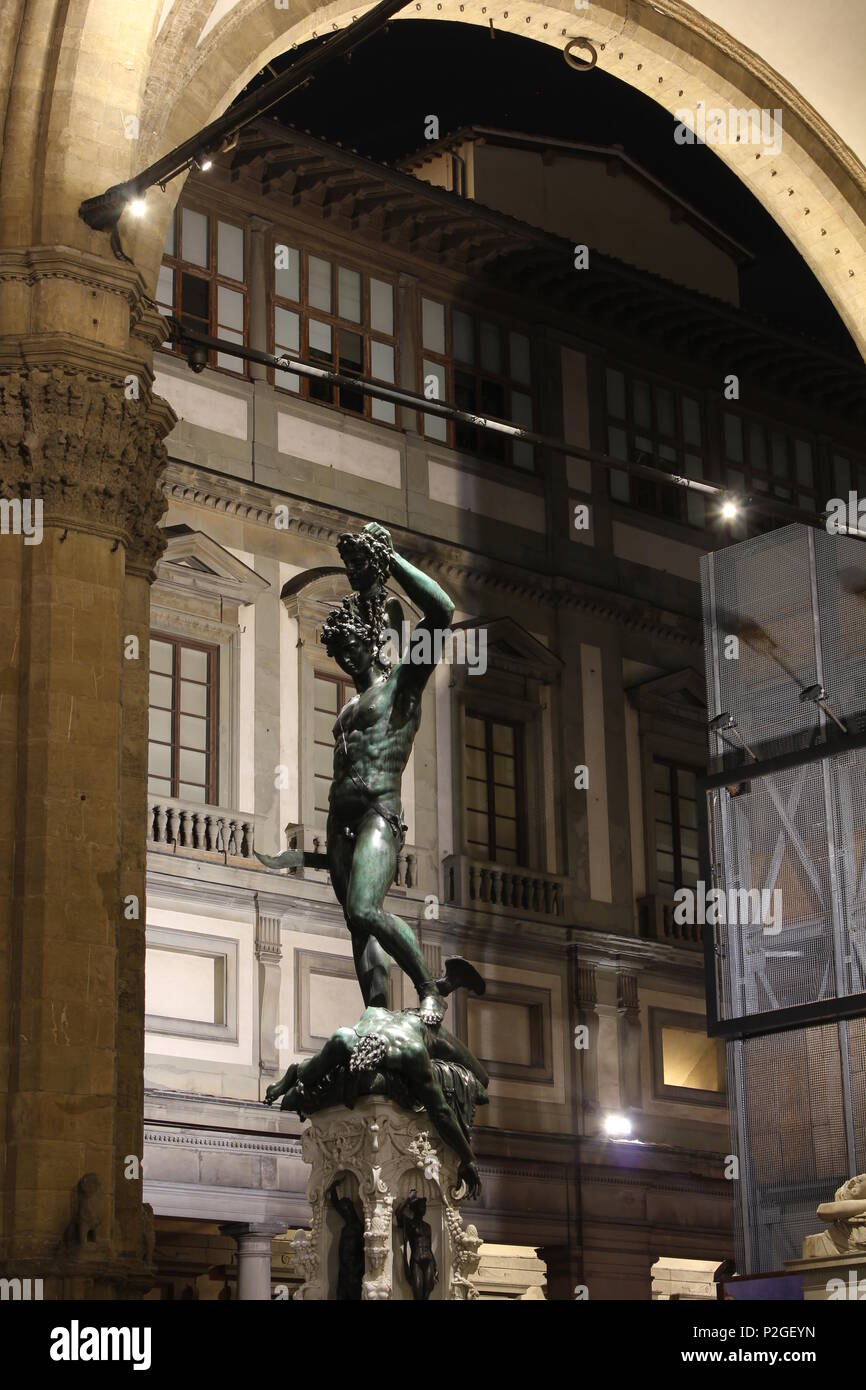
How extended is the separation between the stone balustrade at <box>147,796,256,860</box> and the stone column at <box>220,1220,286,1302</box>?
3226 mm

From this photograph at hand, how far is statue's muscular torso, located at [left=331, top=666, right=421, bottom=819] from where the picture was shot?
8.96 m

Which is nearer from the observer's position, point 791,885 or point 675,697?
point 791,885

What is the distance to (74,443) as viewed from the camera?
421 inches

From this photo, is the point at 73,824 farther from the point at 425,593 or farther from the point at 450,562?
the point at 450,562

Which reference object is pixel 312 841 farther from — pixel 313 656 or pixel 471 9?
pixel 471 9

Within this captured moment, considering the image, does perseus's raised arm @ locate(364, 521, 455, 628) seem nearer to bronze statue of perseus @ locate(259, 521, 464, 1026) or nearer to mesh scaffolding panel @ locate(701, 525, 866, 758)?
bronze statue of perseus @ locate(259, 521, 464, 1026)

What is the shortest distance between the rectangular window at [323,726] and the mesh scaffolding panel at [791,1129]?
5476 mm

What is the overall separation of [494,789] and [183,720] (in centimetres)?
386

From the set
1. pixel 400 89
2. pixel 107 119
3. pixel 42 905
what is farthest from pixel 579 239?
pixel 42 905

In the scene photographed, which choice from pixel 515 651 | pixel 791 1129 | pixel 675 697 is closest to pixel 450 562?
pixel 515 651

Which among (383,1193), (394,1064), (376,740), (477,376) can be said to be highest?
(477,376)

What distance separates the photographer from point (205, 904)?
19.8 m

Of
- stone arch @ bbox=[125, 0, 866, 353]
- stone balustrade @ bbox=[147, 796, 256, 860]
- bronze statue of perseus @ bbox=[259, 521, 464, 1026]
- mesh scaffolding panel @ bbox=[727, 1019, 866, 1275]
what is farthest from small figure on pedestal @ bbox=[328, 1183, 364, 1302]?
stone balustrade @ bbox=[147, 796, 256, 860]
